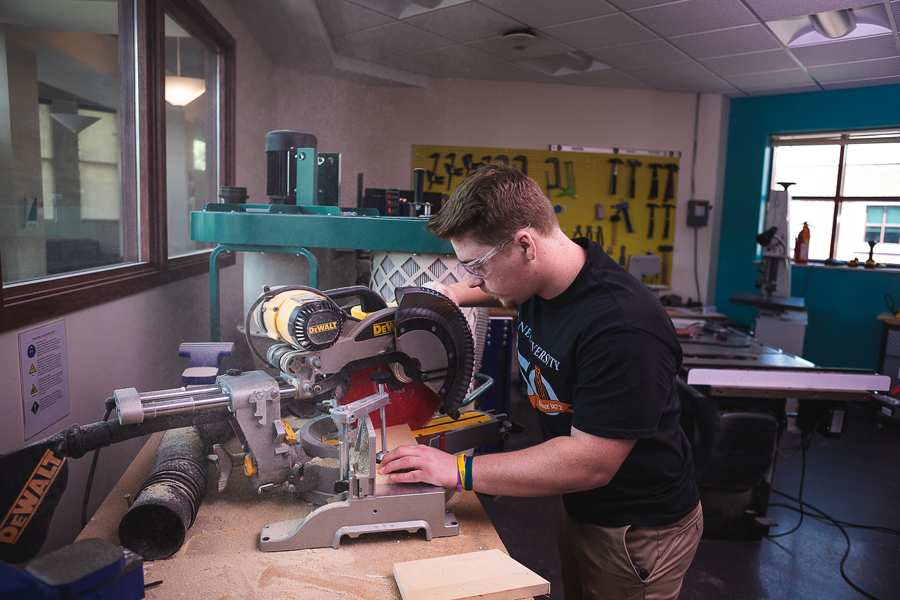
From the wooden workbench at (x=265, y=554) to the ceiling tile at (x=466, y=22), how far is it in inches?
112

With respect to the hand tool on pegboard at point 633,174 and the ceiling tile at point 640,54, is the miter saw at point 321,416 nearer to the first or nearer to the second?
the ceiling tile at point 640,54

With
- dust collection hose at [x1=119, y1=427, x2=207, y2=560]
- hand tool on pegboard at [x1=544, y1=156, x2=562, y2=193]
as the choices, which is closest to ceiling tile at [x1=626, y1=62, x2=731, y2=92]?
hand tool on pegboard at [x1=544, y1=156, x2=562, y2=193]

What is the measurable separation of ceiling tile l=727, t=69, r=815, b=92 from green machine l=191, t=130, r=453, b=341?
3.87 m

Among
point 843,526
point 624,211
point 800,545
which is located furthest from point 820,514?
point 624,211

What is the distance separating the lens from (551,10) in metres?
3.00

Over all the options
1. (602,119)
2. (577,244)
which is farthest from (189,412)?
(602,119)

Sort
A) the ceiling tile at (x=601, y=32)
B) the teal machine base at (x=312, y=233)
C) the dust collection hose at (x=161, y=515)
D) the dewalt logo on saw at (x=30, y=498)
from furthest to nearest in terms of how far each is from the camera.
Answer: the ceiling tile at (x=601, y=32) < the teal machine base at (x=312, y=233) < the dust collection hose at (x=161, y=515) < the dewalt logo on saw at (x=30, y=498)

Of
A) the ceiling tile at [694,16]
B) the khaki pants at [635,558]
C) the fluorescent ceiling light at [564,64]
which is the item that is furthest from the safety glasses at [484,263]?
the fluorescent ceiling light at [564,64]

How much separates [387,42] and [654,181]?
257 cm

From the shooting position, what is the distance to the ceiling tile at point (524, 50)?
11.6 feet

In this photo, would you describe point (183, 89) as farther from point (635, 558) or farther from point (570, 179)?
point (570, 179)

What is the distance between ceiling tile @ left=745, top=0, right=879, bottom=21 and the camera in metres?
2.75

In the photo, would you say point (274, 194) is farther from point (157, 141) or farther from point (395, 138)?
point (395, 138)

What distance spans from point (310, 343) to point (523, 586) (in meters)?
0.47
